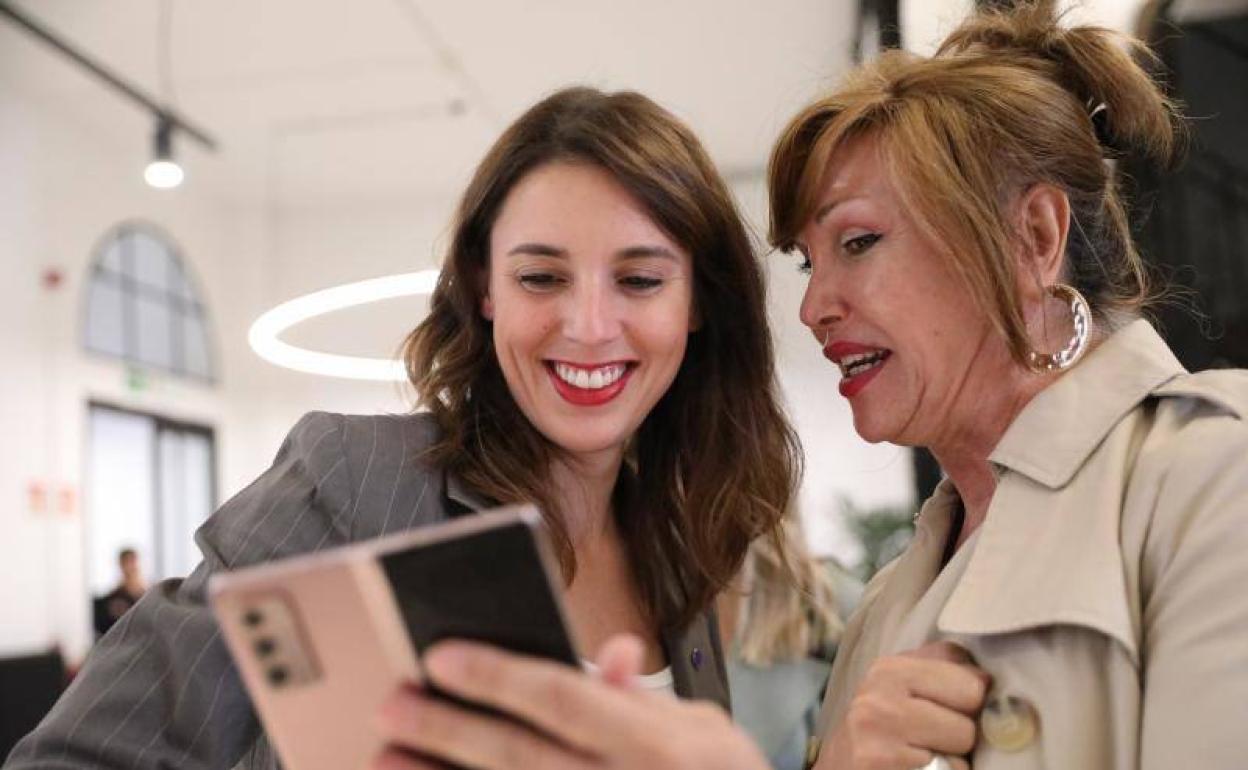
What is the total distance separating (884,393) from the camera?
188 cm

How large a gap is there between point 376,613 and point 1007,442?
40.0 inches

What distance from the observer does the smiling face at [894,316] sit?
1790 millimetres

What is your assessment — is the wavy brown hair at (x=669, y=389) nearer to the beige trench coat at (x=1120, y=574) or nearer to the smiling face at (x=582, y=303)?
the smiling face at (x=582, y=303)

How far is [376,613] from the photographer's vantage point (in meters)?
0.80

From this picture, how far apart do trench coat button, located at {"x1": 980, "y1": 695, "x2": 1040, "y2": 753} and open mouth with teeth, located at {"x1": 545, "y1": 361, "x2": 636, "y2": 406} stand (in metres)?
0.87

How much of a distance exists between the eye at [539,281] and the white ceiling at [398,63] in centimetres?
552

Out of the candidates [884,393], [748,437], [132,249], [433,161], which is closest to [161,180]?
[132,249]

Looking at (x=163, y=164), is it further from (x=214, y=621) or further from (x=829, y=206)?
(x=214, y=621)

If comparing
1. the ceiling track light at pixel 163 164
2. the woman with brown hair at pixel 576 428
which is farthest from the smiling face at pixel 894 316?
the ceiling track light at pixel 163 164

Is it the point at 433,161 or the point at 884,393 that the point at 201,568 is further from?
the point at 433,161

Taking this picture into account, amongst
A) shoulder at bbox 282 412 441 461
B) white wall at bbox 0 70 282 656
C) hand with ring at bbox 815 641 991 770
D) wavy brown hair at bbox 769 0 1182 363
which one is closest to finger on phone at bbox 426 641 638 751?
hand with ring at bbox 815 641 991 770

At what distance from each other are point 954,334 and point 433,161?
10.3 m

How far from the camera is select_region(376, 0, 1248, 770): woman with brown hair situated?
1255 millimetres

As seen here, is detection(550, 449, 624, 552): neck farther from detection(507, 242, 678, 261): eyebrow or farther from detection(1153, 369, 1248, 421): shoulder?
detection(1153, 369, 1248, 421): shoulder
